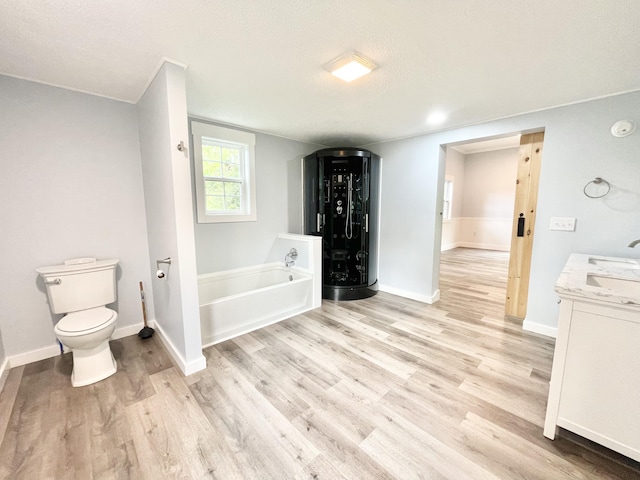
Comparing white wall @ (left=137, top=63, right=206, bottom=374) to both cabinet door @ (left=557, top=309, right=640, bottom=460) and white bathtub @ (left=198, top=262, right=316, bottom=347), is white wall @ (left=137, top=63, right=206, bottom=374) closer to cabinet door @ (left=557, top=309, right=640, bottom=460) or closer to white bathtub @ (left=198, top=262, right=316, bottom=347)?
white bathtub @ (left=198, top=262, right=316, bottom=347)

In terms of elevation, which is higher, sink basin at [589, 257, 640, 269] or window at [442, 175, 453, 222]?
window at [442, 175, 453, 222]

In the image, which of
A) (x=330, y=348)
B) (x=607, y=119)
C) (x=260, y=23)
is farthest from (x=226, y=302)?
(x=607, y=119)

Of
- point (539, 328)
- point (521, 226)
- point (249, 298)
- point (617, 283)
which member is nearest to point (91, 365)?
point (249, 298)

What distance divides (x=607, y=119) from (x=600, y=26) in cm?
127

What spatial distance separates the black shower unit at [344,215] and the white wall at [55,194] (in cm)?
209

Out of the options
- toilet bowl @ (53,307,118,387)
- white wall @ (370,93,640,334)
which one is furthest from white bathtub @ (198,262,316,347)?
white wall @ (370,93,640,334)

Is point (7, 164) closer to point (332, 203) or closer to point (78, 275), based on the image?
point (78, 275)

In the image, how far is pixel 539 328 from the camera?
2643 mm

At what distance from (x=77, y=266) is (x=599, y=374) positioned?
137 inches

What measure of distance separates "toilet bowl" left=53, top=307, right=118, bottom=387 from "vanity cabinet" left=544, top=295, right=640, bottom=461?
114 inches

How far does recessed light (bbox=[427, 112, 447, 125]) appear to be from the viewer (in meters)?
2.65

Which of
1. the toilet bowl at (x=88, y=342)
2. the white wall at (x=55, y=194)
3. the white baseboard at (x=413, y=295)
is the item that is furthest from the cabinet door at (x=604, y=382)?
the white wall at (x=55, y=194)

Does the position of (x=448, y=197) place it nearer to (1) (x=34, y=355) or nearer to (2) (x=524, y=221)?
(2) (x=524, y=221)

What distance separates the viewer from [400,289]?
3758mm
